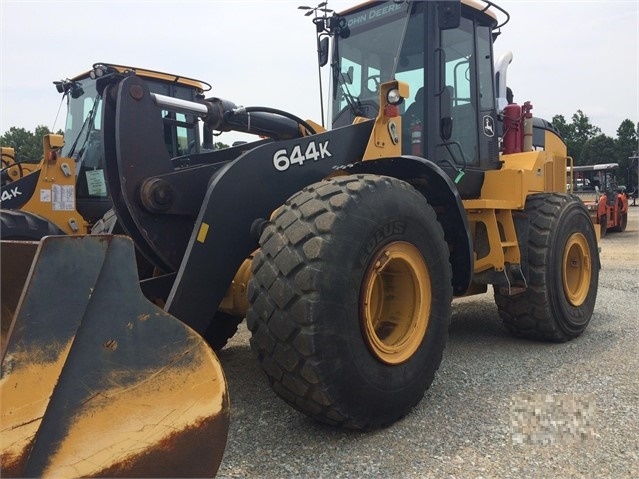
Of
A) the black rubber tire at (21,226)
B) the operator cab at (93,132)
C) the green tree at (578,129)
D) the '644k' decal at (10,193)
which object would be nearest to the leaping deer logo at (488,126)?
the operator cab at (93,132)

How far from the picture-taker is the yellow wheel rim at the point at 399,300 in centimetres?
292

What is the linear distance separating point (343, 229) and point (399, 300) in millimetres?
737

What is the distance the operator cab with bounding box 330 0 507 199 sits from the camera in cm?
434

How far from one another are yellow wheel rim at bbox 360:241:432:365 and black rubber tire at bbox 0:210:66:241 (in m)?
3.75

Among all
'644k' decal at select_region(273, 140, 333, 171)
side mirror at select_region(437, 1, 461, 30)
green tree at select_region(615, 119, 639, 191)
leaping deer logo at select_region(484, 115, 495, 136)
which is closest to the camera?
'644k' decal at select_region(273, 140, 333, 171)

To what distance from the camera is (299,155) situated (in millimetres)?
3211

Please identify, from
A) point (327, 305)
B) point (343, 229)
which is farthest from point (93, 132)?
point (327, 305)

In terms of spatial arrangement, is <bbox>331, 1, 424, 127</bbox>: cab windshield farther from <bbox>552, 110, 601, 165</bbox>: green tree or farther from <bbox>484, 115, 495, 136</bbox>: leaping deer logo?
<bbox>552, 110, 601, 165</bbox>: green tree

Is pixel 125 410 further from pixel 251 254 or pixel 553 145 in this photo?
pixel 553 145

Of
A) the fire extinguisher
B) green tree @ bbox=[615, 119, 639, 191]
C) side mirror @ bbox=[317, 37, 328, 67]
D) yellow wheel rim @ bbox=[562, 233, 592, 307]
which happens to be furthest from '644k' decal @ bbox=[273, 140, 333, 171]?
green tree @ bbox=[615, 119, 639, 191]

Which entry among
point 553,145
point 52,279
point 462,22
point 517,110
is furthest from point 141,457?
point 553,145

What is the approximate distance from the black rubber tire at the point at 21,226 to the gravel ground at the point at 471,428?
97.1 inches

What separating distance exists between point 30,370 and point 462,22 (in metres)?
4.32

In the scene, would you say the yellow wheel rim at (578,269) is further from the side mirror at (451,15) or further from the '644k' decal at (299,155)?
the '644k' decal at (299,155)
